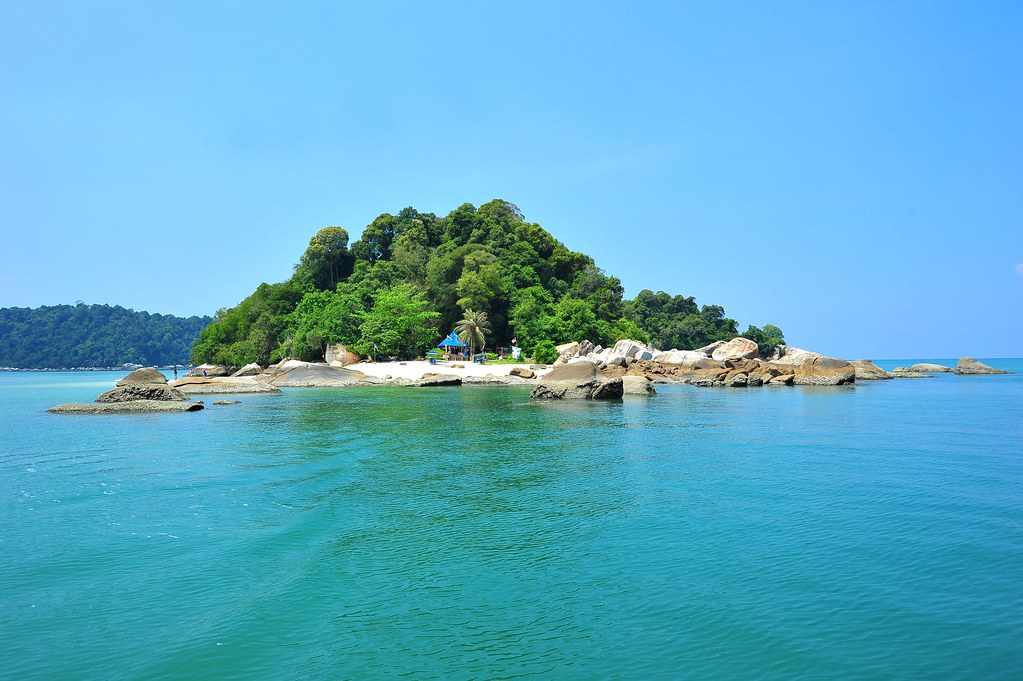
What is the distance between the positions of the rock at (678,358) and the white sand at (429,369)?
48.9 ft

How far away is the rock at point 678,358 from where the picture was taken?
62.5 metres

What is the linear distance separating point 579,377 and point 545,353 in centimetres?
2783

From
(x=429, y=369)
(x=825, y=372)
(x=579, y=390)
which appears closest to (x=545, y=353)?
(x=429, y=369)

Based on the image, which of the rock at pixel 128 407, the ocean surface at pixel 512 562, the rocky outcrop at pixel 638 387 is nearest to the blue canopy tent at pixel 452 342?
the rocky outcrop at pixel 638 387

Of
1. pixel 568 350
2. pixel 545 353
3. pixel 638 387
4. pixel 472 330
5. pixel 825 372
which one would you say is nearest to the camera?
pixel 638 387

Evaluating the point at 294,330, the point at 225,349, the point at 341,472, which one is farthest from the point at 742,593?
the point at 225,349

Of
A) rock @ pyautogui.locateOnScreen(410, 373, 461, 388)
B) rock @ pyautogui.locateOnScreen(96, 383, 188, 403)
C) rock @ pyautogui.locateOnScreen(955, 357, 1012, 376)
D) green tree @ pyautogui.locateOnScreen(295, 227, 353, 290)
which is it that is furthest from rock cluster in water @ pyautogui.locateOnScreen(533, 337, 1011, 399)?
green tree @ pyautogui.locateOnScreen(295, 227, 353, 290)

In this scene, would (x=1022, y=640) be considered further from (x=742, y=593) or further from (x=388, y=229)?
(x=388, y=229)

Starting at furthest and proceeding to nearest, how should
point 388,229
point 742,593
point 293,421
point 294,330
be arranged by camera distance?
point 388,229 < point 294,330 < point 293,421 < point 742,593

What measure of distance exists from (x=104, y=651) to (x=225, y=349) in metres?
84.7

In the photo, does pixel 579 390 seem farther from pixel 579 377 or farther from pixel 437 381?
pixel 437 381

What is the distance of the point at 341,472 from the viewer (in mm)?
13648

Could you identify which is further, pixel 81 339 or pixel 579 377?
pixel 81 339

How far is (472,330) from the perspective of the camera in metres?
67.8
